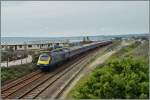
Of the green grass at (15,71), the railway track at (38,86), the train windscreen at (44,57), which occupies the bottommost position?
the railway track at (38,86)

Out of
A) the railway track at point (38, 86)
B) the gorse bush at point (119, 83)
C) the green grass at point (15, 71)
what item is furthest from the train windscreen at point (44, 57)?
the gorse bush at point (119, 83)

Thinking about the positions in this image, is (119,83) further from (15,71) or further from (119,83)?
(15,71)

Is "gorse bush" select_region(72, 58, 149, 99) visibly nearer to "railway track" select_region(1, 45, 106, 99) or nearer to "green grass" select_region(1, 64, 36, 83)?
"railway track" select_region(1, 45, 106, 99)

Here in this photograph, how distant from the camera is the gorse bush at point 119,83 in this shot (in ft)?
46.3

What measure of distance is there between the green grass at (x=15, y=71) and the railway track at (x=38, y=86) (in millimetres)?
734

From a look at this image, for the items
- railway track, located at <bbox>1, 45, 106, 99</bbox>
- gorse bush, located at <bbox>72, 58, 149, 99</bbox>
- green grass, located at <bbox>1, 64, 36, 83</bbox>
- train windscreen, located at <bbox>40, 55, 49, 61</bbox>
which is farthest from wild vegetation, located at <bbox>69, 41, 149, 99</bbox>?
train windscreen, located at <bbox>40, 55, 49, 61</bbox>

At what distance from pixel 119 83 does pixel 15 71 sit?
725 inches

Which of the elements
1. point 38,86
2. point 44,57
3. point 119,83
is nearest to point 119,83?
point 119,83

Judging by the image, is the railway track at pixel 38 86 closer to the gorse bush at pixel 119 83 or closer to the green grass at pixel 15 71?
the green grass at pixel 15 71

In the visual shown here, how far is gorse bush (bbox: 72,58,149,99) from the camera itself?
1410 centimetres

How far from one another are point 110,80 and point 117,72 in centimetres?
135

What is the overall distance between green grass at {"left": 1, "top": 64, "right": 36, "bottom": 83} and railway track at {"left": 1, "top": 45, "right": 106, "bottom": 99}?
73 cm

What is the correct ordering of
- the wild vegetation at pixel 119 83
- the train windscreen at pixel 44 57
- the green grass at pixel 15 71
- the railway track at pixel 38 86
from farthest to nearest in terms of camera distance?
the train windscreen at pixel 44 57 → the green grass at pixel 15 71 → the railway track at pixel 38 86 → the wild vegetation at pixel 119 83

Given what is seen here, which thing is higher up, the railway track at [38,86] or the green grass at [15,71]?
the green grass at [15,71]
